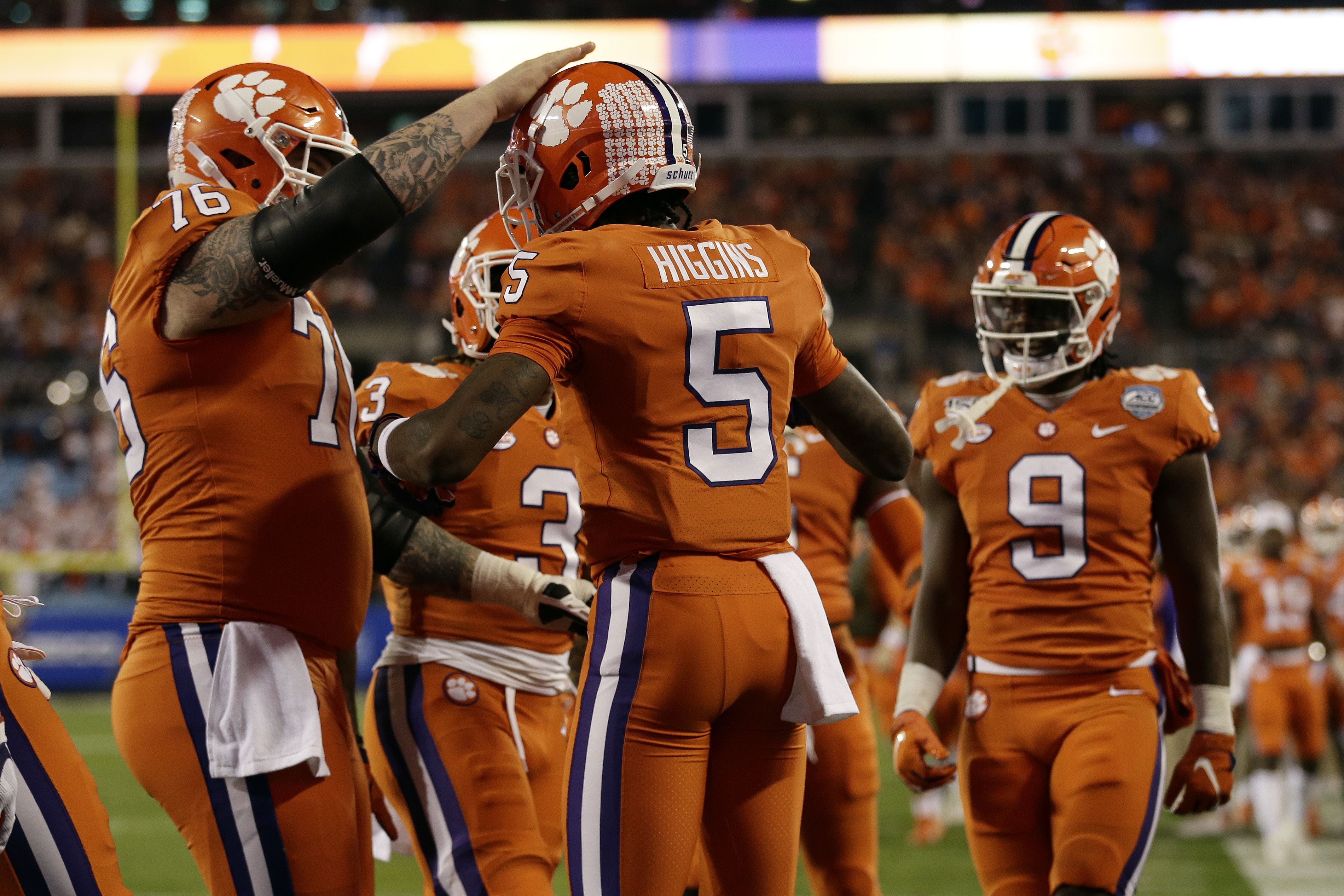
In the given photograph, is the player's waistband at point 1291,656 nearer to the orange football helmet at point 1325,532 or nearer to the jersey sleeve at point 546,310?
the orange football helmet at point 1325,532

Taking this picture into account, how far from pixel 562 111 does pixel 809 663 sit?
3.58 feet

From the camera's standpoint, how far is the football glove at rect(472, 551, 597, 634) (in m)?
3.09

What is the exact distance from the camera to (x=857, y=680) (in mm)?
4359

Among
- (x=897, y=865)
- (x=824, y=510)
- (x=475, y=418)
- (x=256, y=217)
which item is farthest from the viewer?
(x=897, y=865)

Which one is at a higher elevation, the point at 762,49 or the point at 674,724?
the point at 762,49

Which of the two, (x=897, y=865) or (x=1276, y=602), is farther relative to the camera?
(x=1276, y=602)

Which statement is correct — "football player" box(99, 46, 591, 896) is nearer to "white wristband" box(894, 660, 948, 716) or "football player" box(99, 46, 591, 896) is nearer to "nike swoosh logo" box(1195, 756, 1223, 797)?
"white wristband" box(894, 660, 948, 716)

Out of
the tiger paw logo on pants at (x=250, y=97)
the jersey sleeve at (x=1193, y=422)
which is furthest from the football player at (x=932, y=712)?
the tiger paw logo on pants at (x=250, y=97)

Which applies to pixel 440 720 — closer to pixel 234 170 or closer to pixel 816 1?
pixel 234 170

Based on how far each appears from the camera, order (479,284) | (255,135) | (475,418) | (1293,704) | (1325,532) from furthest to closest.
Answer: (1325,532)
(1293,704)
(479,284)
(255,135)
(475,418)

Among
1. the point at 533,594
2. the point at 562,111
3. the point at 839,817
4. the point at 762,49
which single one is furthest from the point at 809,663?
the point at 762,49

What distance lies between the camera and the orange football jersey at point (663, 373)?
229 cm

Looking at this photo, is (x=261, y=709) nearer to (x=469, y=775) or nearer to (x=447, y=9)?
(x=469, y=775)

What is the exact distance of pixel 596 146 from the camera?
250cm
